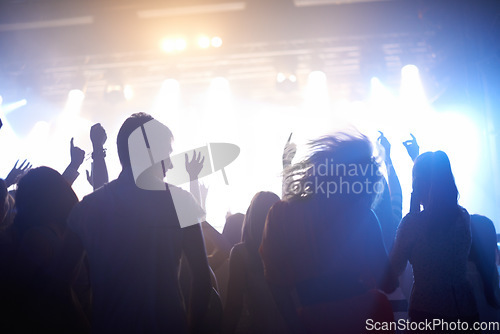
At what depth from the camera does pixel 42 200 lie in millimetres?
2012

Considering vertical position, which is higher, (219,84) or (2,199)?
(219,84)

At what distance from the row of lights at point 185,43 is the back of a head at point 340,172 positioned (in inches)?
Answer: 275

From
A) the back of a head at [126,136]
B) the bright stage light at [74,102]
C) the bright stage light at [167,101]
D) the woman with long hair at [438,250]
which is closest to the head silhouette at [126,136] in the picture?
the back of a head at [126,136]

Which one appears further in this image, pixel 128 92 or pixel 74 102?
pixel 74 102

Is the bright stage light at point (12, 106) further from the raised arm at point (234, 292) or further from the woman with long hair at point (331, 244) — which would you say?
the woman with long hair at point (331, 244)

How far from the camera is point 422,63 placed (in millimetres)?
9586

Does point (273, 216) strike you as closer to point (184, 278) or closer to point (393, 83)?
point (184, 278)

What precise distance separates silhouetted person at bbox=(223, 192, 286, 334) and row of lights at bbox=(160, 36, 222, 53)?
6.56 metres

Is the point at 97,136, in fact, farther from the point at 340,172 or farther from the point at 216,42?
the point at 216,42

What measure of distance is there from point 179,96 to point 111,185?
34.6ft

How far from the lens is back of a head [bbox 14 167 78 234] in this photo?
1996 mm

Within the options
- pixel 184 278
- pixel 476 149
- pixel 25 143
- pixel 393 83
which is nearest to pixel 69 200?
pixel 184 278

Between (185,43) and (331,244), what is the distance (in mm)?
7503

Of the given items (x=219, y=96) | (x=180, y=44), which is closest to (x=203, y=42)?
(x=180, y=44)
